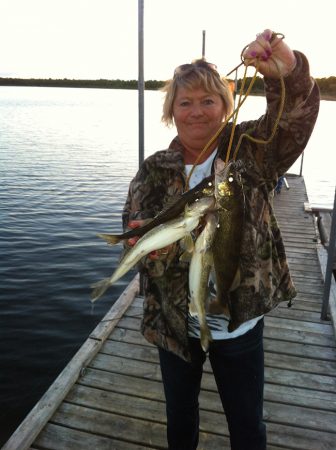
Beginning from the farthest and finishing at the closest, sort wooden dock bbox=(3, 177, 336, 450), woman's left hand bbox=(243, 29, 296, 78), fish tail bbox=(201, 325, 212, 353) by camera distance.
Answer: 1. wooden dock bbox=(3, 177, 336, 450)
2. fish tail bbox=(201, 325, 212, 353)
3. woman's left hand bbox=(243, 29, 296, 78)

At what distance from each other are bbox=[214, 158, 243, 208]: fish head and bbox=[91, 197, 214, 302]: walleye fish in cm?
5

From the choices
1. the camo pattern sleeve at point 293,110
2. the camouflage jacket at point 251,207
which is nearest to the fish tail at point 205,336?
the camouflage jacket at point 251,207

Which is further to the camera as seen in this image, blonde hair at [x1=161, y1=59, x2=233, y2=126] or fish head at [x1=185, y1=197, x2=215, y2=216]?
blonde hair at [x1=161, y1=59, x2=233, y2=126]

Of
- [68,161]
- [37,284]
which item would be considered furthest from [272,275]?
[68,161]

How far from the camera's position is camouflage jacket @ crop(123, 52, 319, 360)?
246cm

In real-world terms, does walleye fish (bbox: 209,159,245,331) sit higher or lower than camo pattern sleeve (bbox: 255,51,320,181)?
lower

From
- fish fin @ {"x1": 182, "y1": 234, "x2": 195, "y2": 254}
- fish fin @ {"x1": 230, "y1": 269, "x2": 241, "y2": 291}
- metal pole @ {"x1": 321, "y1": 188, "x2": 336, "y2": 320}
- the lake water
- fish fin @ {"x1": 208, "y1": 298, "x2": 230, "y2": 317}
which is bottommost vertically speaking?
the lake water

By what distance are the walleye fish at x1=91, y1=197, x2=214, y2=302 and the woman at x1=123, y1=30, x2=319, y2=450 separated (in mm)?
178

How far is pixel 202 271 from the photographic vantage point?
7.72ft

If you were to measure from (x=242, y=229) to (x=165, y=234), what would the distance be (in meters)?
0.43

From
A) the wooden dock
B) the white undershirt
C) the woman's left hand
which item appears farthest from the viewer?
the wooden dock

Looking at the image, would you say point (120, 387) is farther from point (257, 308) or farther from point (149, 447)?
point (257, 308)

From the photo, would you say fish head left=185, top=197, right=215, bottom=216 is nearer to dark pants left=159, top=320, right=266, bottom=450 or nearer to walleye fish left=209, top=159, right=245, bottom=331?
walleye fish left=209, top=159, right=245, bottom=331

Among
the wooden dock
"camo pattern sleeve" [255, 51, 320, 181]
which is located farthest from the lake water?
the wooden dock
